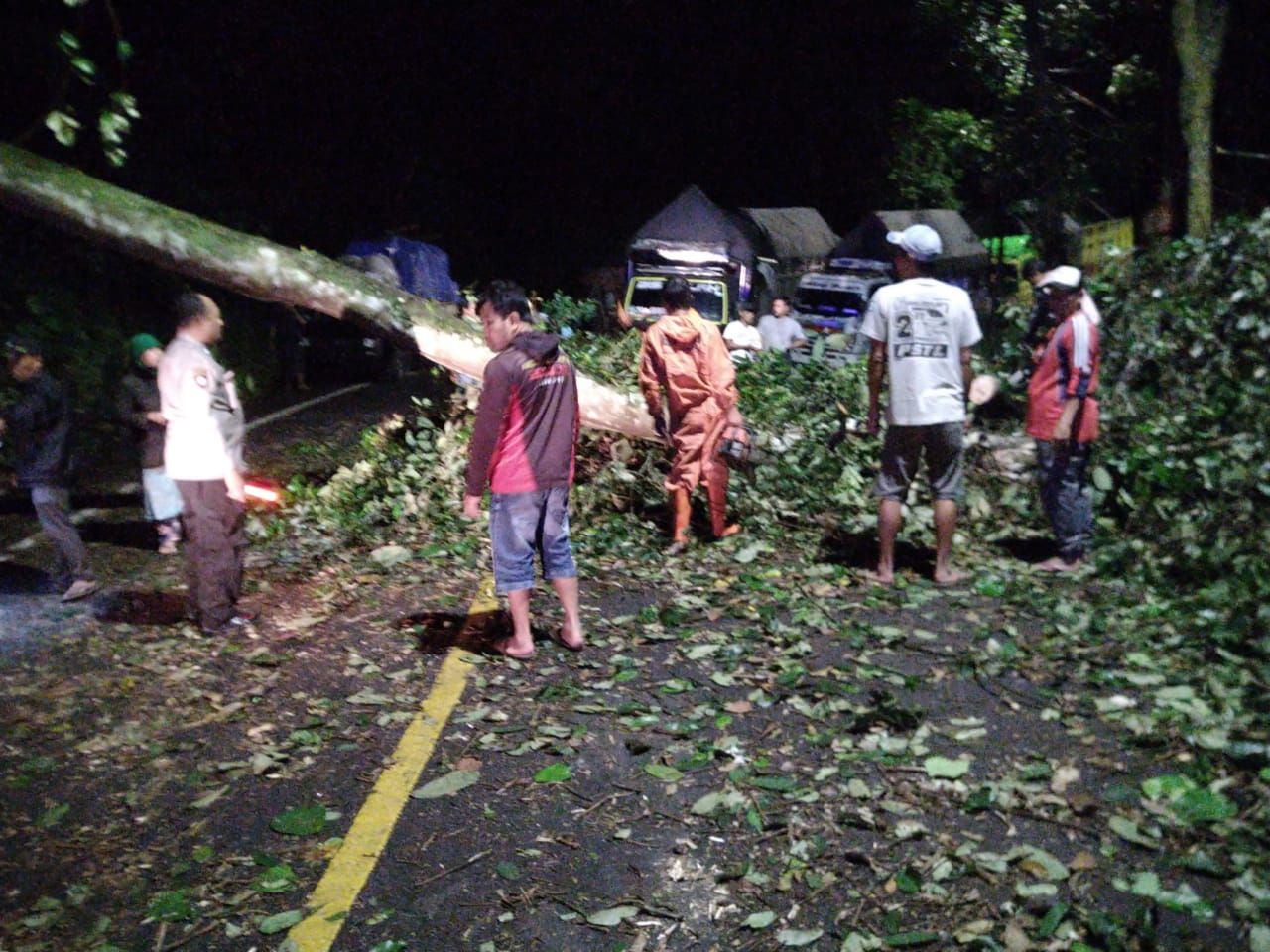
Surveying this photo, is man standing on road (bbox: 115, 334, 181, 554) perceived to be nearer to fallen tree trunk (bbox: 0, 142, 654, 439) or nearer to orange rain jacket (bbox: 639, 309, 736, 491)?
fallen tree trunk (bbox: 0, 142, 654, 439)

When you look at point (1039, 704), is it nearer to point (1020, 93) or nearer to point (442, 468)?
point (442, 468)

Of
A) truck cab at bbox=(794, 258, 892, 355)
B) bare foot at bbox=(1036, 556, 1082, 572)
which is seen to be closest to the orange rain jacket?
bare foot at bbox=(1036, 556, 1082, 572)

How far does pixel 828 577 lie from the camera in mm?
7148

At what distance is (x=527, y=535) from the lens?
230 inches

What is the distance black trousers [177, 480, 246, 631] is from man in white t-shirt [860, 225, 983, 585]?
145 inches

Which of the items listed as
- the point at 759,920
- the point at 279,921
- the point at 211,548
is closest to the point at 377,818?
the point at 279,921

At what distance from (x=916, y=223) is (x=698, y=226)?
7.73 meters

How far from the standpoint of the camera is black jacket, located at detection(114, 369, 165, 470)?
860 centimetres

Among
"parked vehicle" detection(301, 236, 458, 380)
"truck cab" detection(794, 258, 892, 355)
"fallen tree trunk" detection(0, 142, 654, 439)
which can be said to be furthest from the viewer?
"parked vehicle" detection(301, 236, 458, 380)

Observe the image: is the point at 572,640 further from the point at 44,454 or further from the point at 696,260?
the point at 696,260

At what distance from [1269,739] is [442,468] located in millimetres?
5905

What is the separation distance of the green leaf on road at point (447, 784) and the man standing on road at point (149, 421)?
4693 mm

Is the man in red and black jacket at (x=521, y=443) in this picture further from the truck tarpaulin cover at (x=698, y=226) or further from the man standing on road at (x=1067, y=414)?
the truck tarpaulin cover at (x=698, y=226)

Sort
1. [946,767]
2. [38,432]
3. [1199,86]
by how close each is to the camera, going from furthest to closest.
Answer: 1. [1199,86]
2. [38,432]
3. [946,767]
